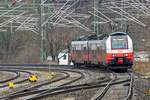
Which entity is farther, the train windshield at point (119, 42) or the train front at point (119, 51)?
the train windshield at point (119, 42)

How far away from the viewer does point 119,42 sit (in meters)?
27.1

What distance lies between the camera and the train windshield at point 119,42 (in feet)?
88.5

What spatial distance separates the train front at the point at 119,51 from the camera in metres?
26.8

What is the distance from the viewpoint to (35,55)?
57.8m

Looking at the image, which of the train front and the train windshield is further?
the train windshield

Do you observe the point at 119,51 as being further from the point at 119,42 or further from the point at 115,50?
the point at 119,42

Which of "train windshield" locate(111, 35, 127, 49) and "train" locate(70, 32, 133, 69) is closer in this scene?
"train" locate(70, 32, 133, 69)

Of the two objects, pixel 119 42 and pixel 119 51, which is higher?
pixel 119 42

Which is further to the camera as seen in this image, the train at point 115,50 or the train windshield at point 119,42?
the train windshield at point 119,42

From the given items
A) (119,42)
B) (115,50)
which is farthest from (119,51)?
(119,42)

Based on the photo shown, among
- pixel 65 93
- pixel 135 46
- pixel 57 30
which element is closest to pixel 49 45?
pixel 57 30

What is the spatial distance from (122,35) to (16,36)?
36.2m

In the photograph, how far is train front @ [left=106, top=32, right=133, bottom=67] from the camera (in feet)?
88.0

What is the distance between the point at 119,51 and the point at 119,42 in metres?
0.62
